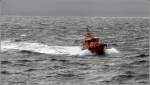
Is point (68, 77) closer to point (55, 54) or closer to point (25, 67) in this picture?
point (25, 67)

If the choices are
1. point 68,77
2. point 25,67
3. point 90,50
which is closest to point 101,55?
point 90,50

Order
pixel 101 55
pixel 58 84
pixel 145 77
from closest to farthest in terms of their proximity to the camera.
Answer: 1. pixel 58 84
2. pixel 145 77
3. pixel 101 55

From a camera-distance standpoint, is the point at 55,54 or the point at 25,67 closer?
the point at 25,67

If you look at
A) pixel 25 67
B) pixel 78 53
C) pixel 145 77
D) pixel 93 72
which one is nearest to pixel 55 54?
pixel 78 53

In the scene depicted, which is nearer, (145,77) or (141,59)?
(145,77)

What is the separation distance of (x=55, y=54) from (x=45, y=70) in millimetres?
11736

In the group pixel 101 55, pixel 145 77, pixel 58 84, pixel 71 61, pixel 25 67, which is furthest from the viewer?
pixel 101 55

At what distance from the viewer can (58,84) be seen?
89.4ft

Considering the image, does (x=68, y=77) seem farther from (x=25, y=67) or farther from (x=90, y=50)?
(x=90, y=50)

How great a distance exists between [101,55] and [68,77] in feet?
48.8

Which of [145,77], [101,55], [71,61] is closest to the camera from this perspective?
[145,77]

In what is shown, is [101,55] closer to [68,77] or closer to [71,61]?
[71,61]

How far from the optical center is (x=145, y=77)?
2966 cm

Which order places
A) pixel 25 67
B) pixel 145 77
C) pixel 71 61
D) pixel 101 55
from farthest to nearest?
pixel 101 55 → pixel 71 61 → pixel 25 67 → pixel 145 77
